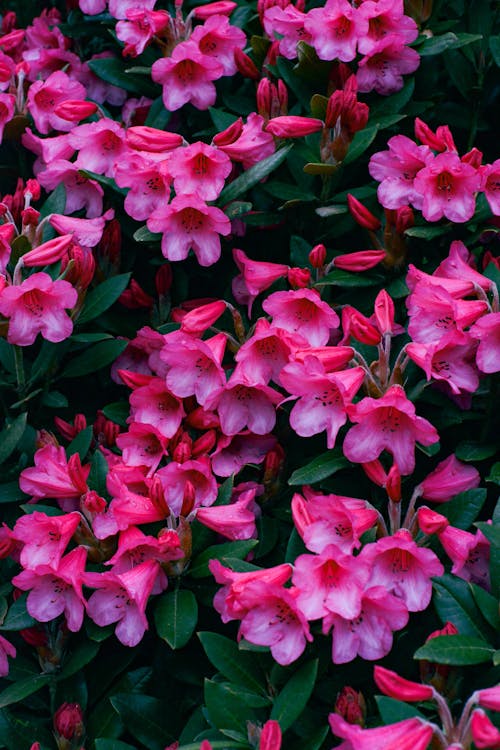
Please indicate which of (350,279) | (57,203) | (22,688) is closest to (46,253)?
(57,203)

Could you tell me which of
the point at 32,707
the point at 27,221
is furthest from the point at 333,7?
the point at 32,707

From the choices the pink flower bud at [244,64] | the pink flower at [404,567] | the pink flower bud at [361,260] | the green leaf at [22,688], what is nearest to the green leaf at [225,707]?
the pink flower at [404,567]

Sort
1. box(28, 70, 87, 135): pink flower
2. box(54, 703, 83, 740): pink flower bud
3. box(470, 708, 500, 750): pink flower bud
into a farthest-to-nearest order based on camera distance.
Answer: box(28, 70, 87, 135): pink flower
box(54, 703, 83, 740): pink flower bud
box(470, 708, 500, 750): pink flower bud

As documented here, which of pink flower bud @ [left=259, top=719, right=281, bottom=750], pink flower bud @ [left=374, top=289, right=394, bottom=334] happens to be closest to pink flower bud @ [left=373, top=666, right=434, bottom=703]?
pink flower bud @ [left=259, top=719, right=281, bottom=750]

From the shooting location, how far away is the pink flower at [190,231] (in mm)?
1978

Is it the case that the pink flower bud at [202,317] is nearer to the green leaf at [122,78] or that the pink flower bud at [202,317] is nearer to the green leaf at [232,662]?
the green leaf at [232,662]

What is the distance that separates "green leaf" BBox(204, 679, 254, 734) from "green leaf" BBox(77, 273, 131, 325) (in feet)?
2.71

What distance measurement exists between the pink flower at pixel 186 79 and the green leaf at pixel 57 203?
1.03 ft

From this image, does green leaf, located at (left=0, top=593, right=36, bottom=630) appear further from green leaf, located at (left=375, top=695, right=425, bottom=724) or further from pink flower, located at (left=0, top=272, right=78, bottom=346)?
green leaf, located at (left=375, top=695, right=425, bottom=724)

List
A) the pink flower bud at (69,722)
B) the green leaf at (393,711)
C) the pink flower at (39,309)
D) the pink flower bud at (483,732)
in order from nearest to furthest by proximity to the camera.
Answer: the pink flower bud at (483,732) → the green leaf at (393,711) → the pink flower bud at (69,722) → the pink flower at (39,309)

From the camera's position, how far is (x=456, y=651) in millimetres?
1483

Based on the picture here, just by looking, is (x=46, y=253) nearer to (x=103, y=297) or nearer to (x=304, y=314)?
(x=103, y=297)

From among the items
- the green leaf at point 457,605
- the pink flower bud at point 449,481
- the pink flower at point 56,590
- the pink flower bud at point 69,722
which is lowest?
the pink flower bud at point 69,722

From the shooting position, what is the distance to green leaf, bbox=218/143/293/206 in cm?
202
